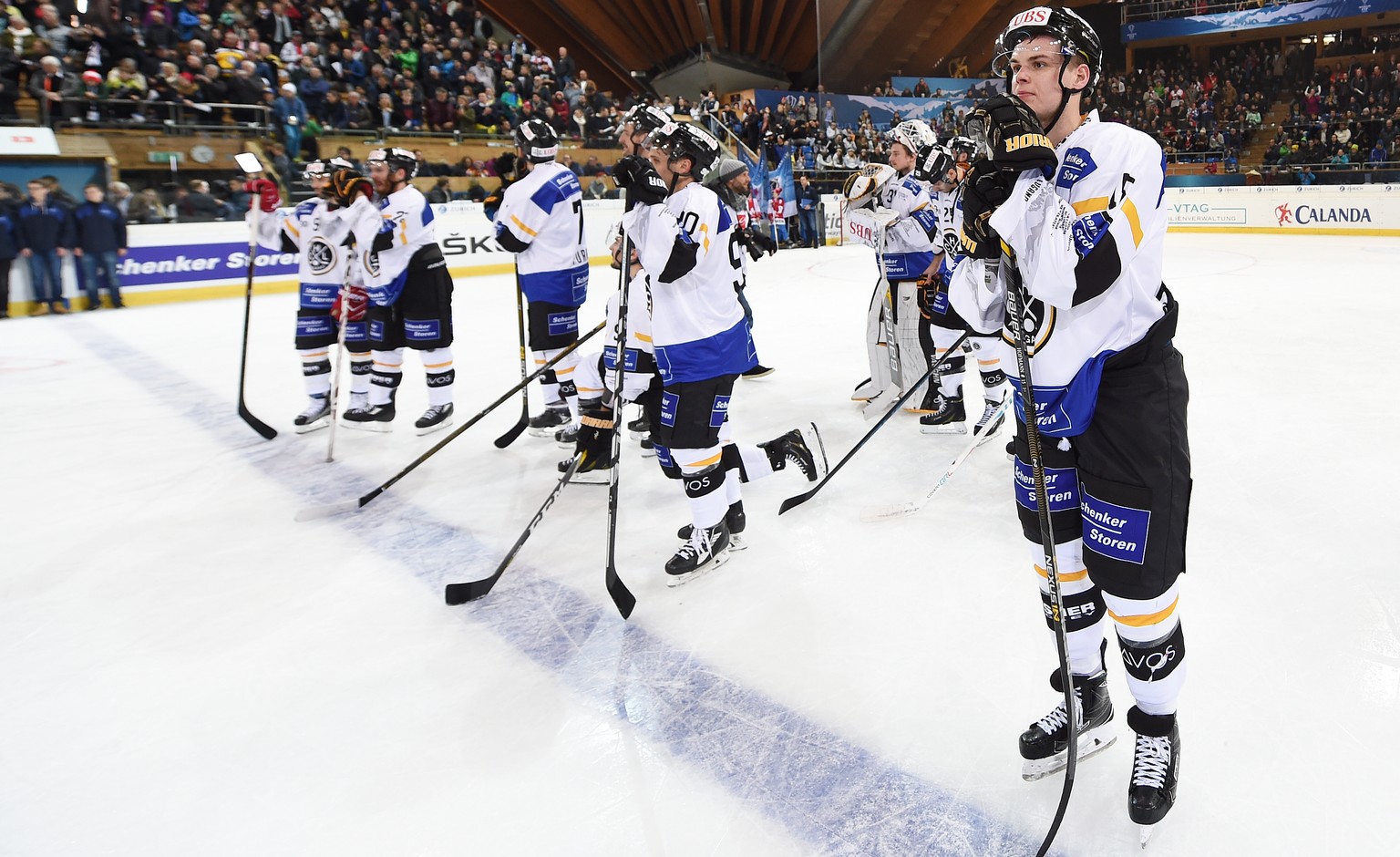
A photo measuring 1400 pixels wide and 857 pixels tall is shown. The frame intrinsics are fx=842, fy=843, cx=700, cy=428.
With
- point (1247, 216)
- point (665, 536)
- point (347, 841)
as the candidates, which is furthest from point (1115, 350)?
point (1247, 216)

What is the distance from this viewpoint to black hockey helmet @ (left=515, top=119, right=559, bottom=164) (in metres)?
4.31

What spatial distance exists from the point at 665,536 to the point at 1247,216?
1536cm

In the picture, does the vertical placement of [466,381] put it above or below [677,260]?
below

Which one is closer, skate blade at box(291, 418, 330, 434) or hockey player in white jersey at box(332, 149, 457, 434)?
hockey player in white jersey at box(332, 149, 457, 434)

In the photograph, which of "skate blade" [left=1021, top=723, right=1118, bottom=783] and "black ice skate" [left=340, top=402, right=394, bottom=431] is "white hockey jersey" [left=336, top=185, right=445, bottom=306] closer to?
"black ice skate" [left=340, top=402, right=394, bottom=431]

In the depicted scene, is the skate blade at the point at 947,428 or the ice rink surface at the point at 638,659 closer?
the ice rink surface at the point at 638,659

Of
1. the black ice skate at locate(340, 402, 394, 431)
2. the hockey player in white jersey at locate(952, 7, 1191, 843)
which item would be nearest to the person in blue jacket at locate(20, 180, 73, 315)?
the black ice skate at locate(340, 402, 394, 431)

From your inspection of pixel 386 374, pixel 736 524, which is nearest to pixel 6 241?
pixel 386 374

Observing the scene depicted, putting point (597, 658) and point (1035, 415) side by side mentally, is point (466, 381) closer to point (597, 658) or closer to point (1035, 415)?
point (597, 658)

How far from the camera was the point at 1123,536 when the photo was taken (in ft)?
5.28

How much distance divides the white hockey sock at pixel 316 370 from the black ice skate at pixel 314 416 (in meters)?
0.05

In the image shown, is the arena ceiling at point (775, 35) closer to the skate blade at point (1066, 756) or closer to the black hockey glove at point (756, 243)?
the black hockey glove at point (756, 243)

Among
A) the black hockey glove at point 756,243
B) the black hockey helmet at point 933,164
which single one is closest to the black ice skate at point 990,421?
the black hockey helmet at point 933,164

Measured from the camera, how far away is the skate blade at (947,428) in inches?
178
